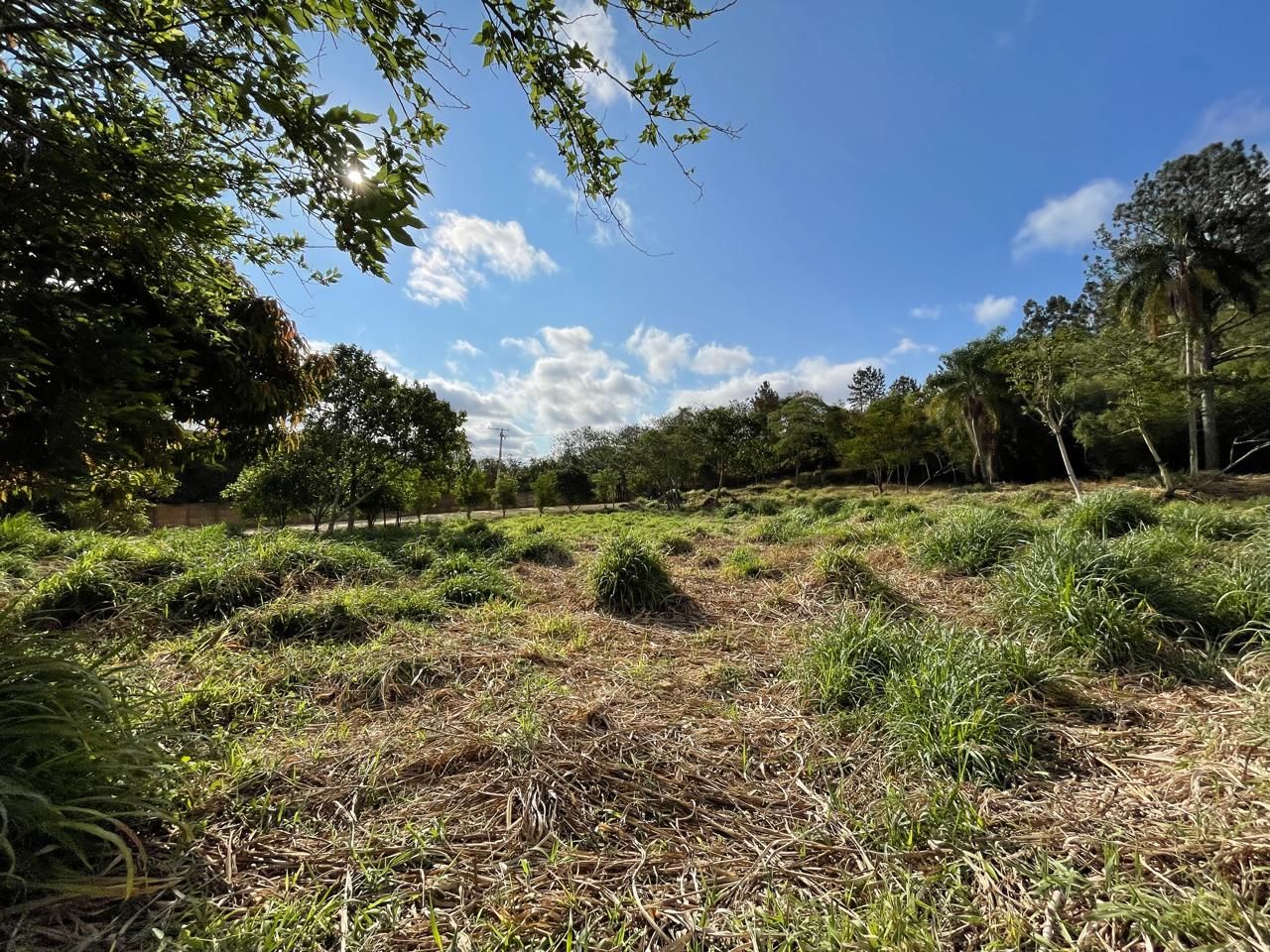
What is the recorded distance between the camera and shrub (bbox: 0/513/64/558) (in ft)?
14.9

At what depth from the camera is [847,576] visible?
4328 millimetres

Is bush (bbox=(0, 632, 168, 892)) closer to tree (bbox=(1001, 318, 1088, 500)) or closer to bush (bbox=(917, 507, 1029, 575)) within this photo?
bush (bbox=(917, 507, 1029, 575))

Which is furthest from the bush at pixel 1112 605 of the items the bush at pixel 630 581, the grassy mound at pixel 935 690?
the bush at pixel 630 581

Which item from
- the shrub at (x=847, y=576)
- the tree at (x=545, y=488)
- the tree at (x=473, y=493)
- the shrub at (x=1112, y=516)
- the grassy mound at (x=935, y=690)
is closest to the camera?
the grassy mound at (x=935, y=690)

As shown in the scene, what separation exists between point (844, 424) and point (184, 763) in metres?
32.3

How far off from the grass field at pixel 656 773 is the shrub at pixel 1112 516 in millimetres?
1410

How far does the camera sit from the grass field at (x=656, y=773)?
1206 mm

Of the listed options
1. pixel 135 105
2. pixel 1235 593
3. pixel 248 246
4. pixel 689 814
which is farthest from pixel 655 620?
pixel 135 105

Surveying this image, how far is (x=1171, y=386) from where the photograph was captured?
13148 mm

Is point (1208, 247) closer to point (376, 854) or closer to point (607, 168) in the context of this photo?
point (607, 168)

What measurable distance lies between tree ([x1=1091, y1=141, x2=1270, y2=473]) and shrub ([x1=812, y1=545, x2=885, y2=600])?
66.7ft

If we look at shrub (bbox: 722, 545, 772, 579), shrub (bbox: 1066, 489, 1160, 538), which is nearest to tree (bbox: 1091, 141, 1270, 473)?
shrub (bbox: 1066, 489, 1160, 538)

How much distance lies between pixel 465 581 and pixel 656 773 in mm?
3215

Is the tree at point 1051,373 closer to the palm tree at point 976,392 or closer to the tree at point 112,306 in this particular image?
the palm tree at point 976,392
